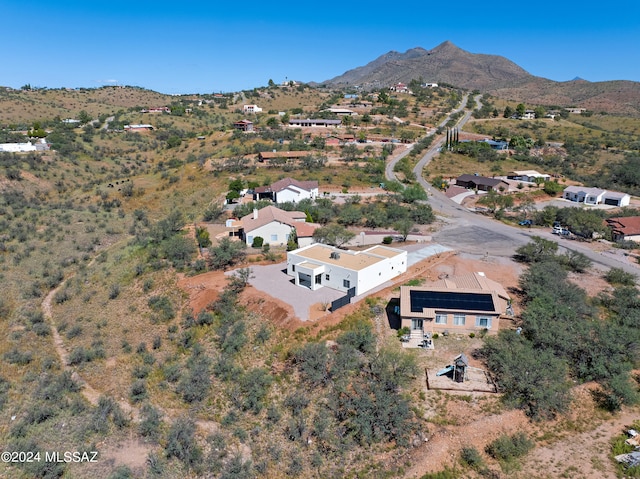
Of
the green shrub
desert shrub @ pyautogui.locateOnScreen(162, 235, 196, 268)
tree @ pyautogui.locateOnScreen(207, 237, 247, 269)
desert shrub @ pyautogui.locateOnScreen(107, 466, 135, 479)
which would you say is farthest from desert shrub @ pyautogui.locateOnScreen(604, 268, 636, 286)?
desert shrub @ pyautogui.locateOnScreen(107, 466, 135, 479)

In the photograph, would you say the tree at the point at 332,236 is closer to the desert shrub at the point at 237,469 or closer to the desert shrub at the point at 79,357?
the desert shrub at the point at 79,357

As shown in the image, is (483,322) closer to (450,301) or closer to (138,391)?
(450,301)

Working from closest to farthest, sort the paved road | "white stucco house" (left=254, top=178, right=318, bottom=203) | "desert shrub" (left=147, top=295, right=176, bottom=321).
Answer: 1. "desert shrub" (left=147, top=295, right=176, bottom=321)
2. the paved road
3. "white stucco house" (left=254, top=178, right=318, bottom=203)

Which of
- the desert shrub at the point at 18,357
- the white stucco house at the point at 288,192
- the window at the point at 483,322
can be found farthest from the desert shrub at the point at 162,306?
the white stucco house at the point at 288,192

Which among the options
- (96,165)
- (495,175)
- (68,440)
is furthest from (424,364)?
(96,165)

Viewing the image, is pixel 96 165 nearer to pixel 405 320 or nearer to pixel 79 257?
pixel 79 257

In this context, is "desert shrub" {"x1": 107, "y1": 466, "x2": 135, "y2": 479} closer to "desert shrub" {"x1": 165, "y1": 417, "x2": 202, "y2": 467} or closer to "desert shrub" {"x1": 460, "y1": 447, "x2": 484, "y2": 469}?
"desert shrub" {"x1": 165, "y1": 417, "x2": 202, "y2": 467}

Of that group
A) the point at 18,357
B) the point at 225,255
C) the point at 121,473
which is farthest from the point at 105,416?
the point at 225,255
